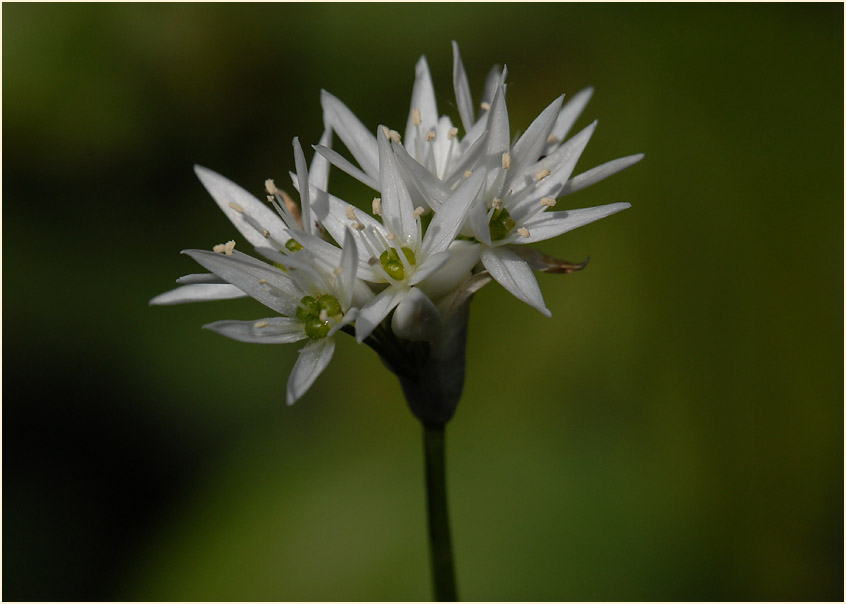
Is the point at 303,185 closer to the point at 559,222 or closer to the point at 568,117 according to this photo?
the point at 559,222

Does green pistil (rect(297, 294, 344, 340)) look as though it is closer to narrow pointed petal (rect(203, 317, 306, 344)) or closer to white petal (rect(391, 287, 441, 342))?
narrow pointed petal (rect(203, 317, 306, 344))

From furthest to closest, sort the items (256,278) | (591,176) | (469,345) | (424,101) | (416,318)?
(469,345), (424,101), (591,176), (256,278), (416,318)

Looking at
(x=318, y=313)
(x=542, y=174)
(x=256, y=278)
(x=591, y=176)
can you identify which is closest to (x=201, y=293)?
(x=256, y=278)

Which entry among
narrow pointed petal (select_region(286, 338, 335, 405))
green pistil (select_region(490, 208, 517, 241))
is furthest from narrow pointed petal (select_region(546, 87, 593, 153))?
narrow pointed petal (select_region(286, 338, 335, 405))

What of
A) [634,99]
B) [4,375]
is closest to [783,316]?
[634,99]

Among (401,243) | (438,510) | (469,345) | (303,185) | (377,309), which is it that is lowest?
(438,510)

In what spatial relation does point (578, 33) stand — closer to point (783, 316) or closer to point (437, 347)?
point (783, 316)

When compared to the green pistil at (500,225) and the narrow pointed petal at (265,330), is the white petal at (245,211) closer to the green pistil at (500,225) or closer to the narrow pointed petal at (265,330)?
the narrow pointed petal at (265,330)
